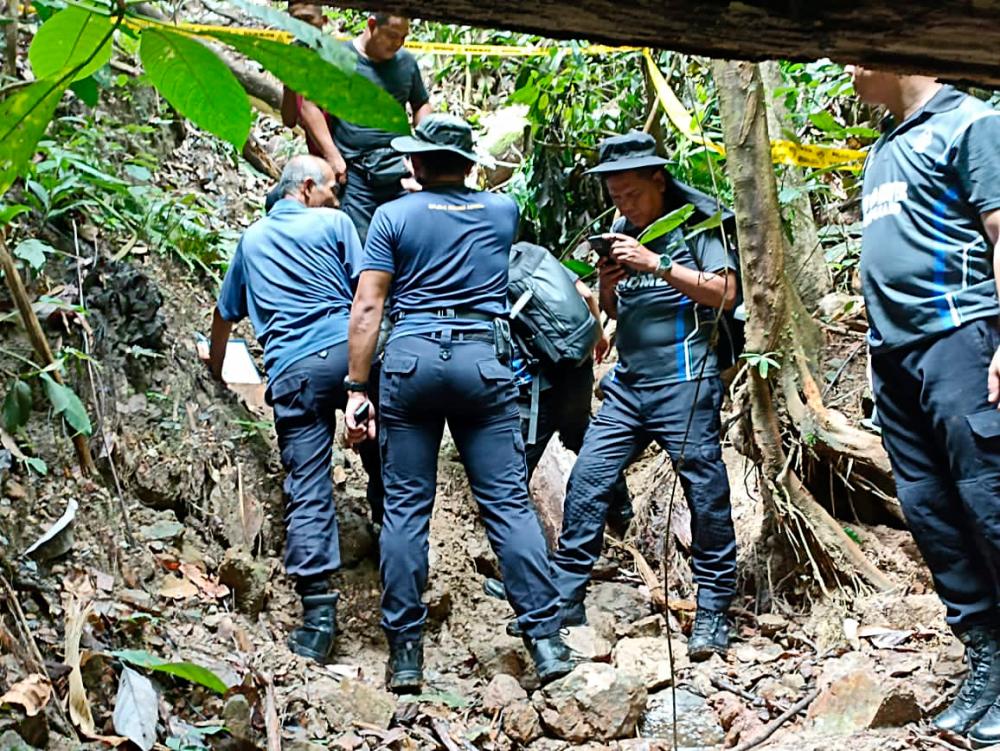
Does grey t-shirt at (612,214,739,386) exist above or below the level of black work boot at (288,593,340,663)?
above

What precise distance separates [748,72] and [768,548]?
216 centimetres

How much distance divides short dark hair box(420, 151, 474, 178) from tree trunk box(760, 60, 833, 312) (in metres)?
2.33

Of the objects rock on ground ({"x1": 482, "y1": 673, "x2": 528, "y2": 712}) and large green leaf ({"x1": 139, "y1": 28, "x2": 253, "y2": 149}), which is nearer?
large green leaf ({"x1": 139, "y1": 28, "x2": 253, "y2": 149})

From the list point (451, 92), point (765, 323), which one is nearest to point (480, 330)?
point (765, 323)

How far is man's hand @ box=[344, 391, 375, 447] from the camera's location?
396 cm

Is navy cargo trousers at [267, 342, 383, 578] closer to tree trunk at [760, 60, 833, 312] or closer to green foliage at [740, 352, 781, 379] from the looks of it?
green foliage at [740, 352, 781, 379]

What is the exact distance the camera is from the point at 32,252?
11.8ft

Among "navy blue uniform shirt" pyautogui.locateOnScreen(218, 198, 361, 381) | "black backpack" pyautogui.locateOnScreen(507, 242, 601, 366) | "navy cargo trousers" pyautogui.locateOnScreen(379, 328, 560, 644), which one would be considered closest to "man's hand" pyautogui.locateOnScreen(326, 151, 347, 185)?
"navy blue uniform shirt" pyautogui.locateOnScreen(218, 198, 361, 381)

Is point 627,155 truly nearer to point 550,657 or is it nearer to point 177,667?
point 550,657

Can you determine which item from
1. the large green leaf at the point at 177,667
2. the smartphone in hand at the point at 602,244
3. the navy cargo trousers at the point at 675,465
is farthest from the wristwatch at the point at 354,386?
the large green leaf at the point at 177,667

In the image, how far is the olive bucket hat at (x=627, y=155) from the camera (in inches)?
156

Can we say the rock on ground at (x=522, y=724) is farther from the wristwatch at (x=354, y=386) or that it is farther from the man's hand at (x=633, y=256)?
the man's hand at (x=633, y=256)

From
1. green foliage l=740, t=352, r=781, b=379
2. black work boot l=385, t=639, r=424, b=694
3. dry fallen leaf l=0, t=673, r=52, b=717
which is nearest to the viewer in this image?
dry fallen leaf l=0, t=673, r=52, b=717

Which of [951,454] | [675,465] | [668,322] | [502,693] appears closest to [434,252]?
[668,322]
